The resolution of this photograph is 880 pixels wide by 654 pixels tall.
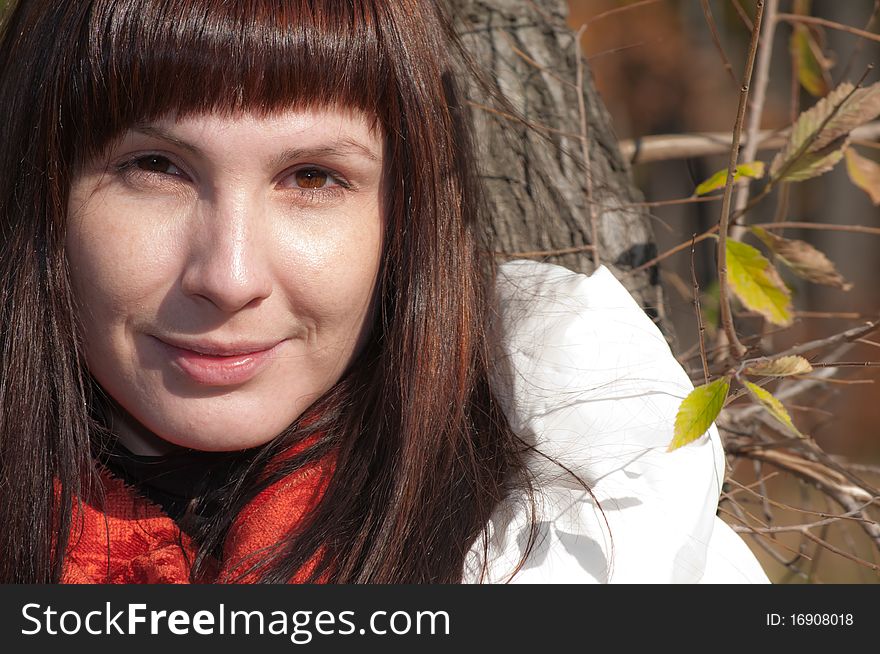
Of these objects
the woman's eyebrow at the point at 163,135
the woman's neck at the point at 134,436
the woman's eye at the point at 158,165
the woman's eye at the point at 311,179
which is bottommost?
the woman's neck at the point at 134,436

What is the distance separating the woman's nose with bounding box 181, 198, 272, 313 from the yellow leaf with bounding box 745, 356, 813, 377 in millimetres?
648

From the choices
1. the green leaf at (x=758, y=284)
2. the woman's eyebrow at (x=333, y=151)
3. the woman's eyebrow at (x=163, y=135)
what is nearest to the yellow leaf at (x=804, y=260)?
the green leaf at (x=758, y=284)

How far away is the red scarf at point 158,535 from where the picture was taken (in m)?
1.39

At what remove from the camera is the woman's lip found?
4.28 feet

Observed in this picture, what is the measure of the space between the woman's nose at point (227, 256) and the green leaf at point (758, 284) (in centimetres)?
79

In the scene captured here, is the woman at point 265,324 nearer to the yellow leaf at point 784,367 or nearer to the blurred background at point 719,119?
the yellow leaf at point 784,367

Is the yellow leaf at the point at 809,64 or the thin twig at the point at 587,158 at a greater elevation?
the yellow leaf at the point at 809,64

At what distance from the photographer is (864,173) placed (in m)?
1.81

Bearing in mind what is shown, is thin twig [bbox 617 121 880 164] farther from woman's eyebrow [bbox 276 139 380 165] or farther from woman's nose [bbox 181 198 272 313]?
woman's nose [bbox 181 198 272 313]

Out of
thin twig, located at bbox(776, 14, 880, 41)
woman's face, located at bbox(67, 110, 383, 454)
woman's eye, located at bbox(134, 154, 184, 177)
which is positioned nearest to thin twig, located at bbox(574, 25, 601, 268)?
thin twig, located at bbox(776, 14, 880, 41)

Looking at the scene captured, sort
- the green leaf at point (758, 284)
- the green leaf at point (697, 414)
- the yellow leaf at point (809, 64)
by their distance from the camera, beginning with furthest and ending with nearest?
the yellow leaf at point (809, 64) < the green leaf at point (758, 284) < the green leaf at point (697, 414)

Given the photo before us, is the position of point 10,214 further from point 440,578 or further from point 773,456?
point 773,456

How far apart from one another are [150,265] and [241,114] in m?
0.23

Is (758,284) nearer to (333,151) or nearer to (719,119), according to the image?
(333,151)
